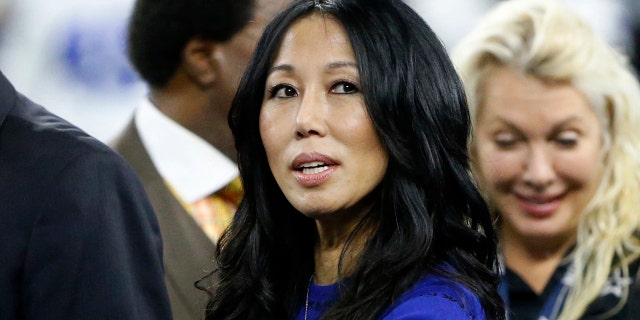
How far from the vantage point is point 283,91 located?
2180 millimetres

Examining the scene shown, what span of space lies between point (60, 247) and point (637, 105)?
85.3 inches

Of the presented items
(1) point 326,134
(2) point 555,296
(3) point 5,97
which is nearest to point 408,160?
(1) point 326,134

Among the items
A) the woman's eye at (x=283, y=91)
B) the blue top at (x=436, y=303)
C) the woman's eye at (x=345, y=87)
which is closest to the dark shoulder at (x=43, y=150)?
the woman's eye at (x=283, y=91)

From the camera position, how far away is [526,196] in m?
3.60

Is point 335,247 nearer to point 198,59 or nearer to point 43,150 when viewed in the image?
point 43,150

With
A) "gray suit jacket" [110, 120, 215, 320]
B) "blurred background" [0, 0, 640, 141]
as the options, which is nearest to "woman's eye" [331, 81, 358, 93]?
"gray suit jacket" [110, 120, 215, 320]

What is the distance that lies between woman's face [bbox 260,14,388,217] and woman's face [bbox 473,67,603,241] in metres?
1.49

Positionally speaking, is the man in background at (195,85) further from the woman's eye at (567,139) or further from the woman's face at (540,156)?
the woman's eye at (567,139)

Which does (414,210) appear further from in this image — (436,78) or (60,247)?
(60,247)

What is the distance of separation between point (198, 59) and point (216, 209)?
1.28ft

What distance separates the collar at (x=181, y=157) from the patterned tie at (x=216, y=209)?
0.02 m

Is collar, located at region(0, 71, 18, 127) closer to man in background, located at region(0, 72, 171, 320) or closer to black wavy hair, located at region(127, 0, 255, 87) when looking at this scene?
man in background, located at region(0, 72, 171, 320)

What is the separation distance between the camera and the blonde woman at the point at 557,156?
11.6 feet

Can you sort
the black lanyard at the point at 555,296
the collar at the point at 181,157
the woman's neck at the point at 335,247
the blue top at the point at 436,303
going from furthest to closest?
the black lanyard at the point at 555,296 < the collar at the point at 181,157 < the woman's neck at the point at 335,247 < the blue top at the point at 436,303
